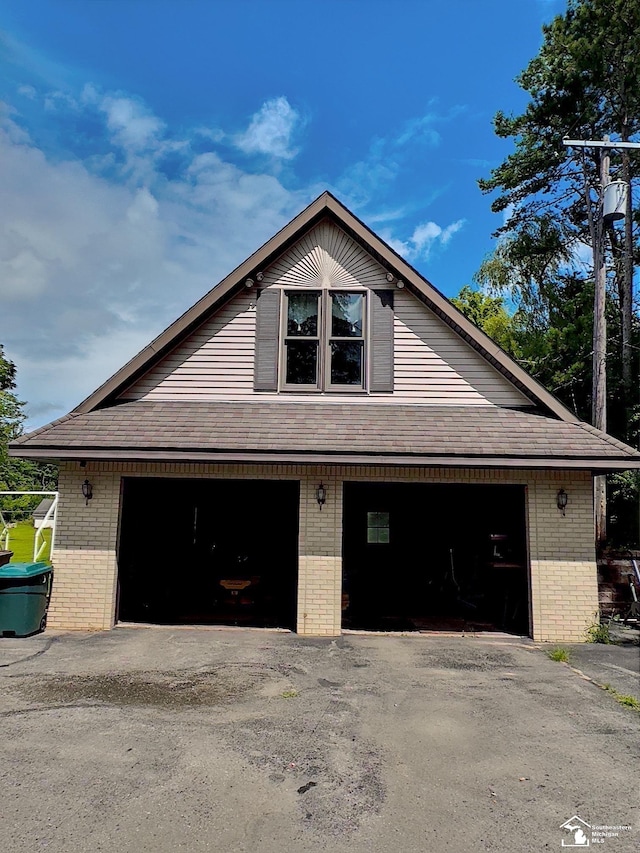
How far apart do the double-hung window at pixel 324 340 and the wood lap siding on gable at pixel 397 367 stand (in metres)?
0.36

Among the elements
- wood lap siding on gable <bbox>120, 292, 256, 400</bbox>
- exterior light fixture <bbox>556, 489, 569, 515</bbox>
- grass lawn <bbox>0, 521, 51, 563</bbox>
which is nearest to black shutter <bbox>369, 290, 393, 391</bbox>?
wood lap siding on gable <bbox>120, 292, 256, 400</bbox>

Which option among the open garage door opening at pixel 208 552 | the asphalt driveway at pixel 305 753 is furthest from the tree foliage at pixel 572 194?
the asphalt driveway at pixel 305 753

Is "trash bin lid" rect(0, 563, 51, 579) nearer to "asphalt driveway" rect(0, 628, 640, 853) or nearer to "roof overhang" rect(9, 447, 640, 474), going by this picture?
"asphalt driveway" rect(0, 628, 640, 853)

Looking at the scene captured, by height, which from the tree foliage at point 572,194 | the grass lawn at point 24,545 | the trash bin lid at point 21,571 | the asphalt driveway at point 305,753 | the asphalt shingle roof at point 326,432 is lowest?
the grass lawn at point 24,545

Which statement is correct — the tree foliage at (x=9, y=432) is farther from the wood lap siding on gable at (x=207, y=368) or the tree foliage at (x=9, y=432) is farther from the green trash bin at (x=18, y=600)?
the green trash bin at (x=18, y=600)

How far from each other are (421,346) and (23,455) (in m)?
6.76

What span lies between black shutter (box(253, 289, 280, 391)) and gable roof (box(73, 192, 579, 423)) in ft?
1.80

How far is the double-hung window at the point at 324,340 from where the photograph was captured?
30.9ft

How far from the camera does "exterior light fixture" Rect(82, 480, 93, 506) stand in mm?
8477

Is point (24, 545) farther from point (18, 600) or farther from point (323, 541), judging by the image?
point (323, 541)

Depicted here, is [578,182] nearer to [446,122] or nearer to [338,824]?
[446,122]

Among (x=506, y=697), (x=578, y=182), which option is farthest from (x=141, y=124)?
(x=578, y=182)

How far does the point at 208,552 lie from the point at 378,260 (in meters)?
7.98

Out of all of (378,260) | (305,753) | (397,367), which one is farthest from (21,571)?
A: (378,260)
